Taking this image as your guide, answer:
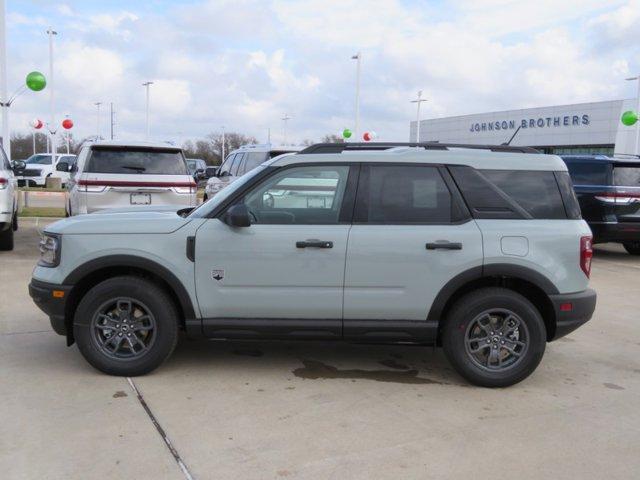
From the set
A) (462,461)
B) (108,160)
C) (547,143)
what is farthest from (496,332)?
(547,143)

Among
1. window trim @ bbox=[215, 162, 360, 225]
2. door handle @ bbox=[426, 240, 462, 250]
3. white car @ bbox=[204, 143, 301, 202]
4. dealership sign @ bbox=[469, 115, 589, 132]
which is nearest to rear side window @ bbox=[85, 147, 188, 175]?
white car @ bbox=[204, 143, 301, 202]

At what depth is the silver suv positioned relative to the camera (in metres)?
4.52

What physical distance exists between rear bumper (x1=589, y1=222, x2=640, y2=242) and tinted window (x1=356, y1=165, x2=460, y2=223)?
7.67 meters

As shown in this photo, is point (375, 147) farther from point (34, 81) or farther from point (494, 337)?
point (34, 81)

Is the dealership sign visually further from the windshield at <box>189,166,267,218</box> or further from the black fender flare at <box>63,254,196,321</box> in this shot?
the black fender flare at <box>63,254,196,321</box>

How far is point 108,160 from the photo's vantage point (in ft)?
29.6

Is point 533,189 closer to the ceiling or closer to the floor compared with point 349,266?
closer to the ceiling

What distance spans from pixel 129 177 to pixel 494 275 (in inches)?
240

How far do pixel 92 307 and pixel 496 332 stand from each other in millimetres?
3074

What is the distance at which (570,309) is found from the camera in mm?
4602

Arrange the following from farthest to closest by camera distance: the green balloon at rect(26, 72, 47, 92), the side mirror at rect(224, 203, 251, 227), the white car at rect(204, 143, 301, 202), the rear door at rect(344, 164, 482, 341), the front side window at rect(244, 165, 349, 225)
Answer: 1. the green balloon at rect(26, 72, 47, 92)
2. the white car at rect(204, 143, 301, 202)
3. the front side window at rect(244, 165, 349, 225)
4. the rear door at rect(344, 164, 482, 341)
5. the side mirror at rect(224, 203, 251, 227)

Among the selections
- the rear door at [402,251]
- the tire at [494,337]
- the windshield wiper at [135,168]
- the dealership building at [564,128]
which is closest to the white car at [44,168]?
the windshield wiper at [135,168]

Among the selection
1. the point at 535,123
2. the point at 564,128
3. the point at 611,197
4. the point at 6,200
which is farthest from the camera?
the point at 535,123

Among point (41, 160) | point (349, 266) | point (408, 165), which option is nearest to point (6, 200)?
point (349, 266)
